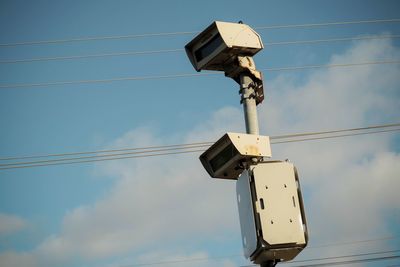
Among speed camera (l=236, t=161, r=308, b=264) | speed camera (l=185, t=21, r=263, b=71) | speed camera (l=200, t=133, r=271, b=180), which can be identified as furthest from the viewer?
speed camera (l=185, t=21, r=263, b=71)

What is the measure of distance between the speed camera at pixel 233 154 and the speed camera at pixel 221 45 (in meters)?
0.83

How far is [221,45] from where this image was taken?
531 cm

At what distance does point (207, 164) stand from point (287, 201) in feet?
2.58

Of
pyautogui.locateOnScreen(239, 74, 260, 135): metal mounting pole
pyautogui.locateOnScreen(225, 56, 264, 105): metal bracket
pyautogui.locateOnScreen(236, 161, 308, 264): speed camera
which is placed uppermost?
pyautogui.locateOnScreen(225, 56, 264, 105): metal bracket

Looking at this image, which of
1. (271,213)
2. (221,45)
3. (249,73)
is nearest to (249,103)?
(249,73)

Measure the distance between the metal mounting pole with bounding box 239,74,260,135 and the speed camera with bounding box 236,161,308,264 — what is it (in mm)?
360

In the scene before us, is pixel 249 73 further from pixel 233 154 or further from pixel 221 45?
pixel 233 154

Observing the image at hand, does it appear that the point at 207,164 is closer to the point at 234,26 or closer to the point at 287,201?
the point at 287,201

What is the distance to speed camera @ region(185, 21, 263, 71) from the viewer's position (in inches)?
209

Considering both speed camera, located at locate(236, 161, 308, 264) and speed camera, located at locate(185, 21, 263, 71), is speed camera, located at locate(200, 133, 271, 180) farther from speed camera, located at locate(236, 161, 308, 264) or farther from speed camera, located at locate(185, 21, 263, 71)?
speed camera, located at locate(185, 21, 263, 71)

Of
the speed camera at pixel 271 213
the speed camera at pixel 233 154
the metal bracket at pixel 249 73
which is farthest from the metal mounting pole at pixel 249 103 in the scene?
the speed camera at pixel 271 213

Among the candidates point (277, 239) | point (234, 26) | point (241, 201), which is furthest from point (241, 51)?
point (277, 239)

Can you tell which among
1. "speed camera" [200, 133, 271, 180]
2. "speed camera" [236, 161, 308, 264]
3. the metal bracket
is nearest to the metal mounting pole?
the metal bracket

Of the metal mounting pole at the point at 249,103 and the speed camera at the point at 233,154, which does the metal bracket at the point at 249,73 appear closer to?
the metal mounting pole at the point at 249,103
